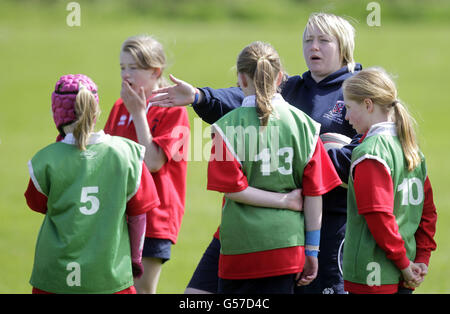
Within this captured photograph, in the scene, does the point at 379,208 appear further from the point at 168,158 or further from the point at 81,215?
the point at 168,158

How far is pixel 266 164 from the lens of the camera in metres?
3.29

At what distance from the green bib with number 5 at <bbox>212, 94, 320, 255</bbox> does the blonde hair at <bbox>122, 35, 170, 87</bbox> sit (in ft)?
4.04

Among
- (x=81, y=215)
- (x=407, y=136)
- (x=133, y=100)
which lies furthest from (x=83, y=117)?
(x=407, y=136)

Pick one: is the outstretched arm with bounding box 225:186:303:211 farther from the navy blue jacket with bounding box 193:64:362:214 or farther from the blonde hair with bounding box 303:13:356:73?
the blonde hair with bounding box 303:13:356:73

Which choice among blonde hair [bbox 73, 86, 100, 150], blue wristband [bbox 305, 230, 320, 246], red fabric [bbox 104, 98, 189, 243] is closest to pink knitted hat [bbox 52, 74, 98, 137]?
blonde hair [bbox 73, 86, 100, 150]

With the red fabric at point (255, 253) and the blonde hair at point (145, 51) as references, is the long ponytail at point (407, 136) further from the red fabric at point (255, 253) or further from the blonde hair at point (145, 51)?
the blonde hair at point (145, 51)

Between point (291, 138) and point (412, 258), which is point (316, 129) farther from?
point (412, 258)

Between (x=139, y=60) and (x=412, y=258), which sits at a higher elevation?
(x=139, y=60)

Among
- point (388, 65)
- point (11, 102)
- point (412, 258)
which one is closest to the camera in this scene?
point (412, 258)

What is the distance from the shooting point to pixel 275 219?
3.29 m

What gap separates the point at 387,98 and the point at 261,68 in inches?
25.9
